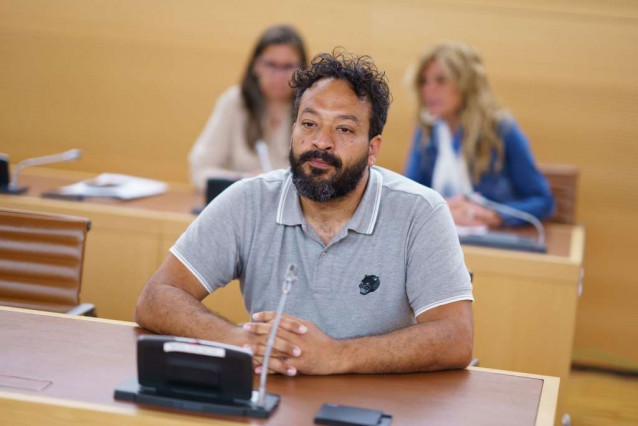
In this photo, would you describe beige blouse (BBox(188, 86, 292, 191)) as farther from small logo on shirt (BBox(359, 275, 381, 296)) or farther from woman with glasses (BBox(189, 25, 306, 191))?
small logo on shirt (BBox(359, 275, 381, 296))

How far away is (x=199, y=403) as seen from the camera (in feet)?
5.66

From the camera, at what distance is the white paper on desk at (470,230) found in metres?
3.58

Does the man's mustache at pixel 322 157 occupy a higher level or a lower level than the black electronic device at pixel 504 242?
higher

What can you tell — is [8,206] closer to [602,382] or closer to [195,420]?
[195,420]

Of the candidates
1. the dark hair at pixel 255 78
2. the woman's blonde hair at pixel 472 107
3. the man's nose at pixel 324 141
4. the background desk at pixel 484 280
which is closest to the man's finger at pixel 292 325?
the man's nose at pixel 324 141

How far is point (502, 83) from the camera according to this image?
4.76m

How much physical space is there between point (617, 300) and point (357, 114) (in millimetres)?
2828

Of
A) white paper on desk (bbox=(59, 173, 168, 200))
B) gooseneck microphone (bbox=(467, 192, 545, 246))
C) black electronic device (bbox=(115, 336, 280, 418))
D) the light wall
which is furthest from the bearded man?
the light wall

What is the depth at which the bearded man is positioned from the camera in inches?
86.1

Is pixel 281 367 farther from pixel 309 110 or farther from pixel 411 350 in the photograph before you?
pixel 309 110

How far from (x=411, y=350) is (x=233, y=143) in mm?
2438

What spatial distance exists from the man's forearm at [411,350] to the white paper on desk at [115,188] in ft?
6.81

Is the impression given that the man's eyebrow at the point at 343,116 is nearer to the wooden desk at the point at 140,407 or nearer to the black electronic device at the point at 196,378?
the wooden desk at the point at 140,407

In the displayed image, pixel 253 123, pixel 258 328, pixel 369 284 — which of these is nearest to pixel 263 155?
pixel 253 123
